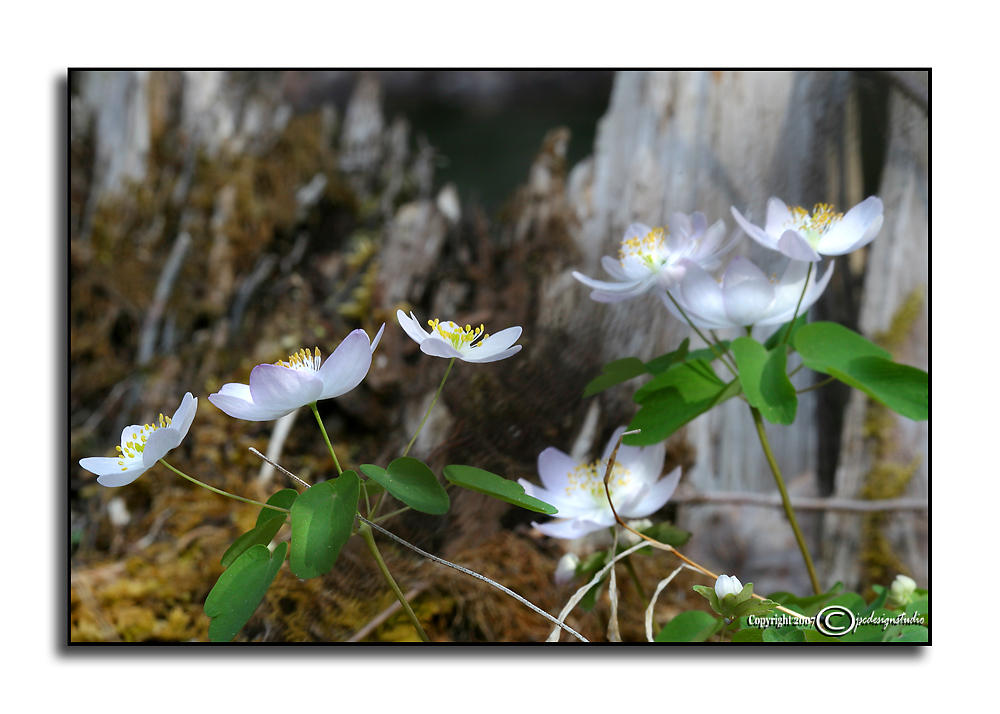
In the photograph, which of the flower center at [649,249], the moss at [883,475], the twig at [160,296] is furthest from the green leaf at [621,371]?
the twig at [160,296]

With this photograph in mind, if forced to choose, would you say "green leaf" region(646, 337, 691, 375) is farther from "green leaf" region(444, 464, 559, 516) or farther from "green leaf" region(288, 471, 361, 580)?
"green leaf" region(288, 471, 361, 580)

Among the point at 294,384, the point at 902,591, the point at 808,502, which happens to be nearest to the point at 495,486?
the point at 294,384

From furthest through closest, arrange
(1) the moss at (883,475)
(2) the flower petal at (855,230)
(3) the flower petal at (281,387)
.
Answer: (1) the moss at (883,475), (2) the flower petal at (855,230), (3) the flower petal at (281,387)

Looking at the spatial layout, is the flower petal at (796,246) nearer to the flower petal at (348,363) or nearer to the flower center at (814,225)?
the flower center at (814,225)

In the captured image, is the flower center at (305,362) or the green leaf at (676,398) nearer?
the flower center at (305,362)

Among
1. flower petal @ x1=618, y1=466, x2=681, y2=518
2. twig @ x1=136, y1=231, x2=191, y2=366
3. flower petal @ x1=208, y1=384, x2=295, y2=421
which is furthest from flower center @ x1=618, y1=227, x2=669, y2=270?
twig @ x1=136, y1=231, x2=191, y2=366

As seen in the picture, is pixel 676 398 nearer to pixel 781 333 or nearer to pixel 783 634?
pixel 781 333
